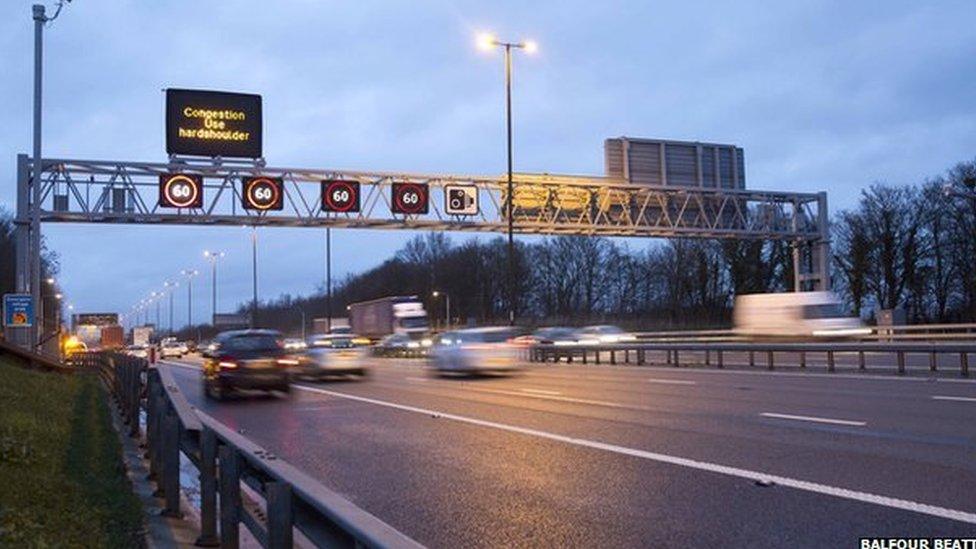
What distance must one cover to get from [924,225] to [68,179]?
63313 mm

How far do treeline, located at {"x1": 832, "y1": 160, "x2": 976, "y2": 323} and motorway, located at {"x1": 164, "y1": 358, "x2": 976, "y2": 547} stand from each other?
5901cm

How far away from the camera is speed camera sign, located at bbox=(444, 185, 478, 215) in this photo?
41969 mm

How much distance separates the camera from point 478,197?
141ft

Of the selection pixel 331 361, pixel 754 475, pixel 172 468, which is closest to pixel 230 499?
pixel 172 468

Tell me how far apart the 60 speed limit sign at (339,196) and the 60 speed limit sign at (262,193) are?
183 cm

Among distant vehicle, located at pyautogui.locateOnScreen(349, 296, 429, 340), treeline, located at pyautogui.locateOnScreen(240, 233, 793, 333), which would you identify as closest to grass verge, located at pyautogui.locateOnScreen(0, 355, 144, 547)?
distant vehicle, located at pyautogui.locateOnScreen(349, 296, 429, 340)

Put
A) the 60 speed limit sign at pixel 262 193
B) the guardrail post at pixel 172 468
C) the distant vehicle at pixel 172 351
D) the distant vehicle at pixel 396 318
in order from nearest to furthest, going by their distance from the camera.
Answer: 1. the guardrail post at pixel 172 468
2. the 60 speed limit sign at pixel 262 193
3. the distant vehicle at pixel 396 318
4. the distant vehicle at pixel 172 351

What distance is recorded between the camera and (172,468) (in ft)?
29.5

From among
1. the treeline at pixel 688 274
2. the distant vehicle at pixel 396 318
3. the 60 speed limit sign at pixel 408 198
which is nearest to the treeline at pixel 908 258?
the treeline at pixel 688 274

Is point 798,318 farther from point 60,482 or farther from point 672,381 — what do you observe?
point 60,482

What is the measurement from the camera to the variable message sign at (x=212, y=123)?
123 feet

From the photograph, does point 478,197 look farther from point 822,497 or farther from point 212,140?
point 822,497

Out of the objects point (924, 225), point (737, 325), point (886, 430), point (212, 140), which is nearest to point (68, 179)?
point (212, 140)

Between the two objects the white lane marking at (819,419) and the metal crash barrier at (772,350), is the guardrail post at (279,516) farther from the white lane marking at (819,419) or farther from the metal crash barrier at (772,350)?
the metal crash barrier at (772,350)
